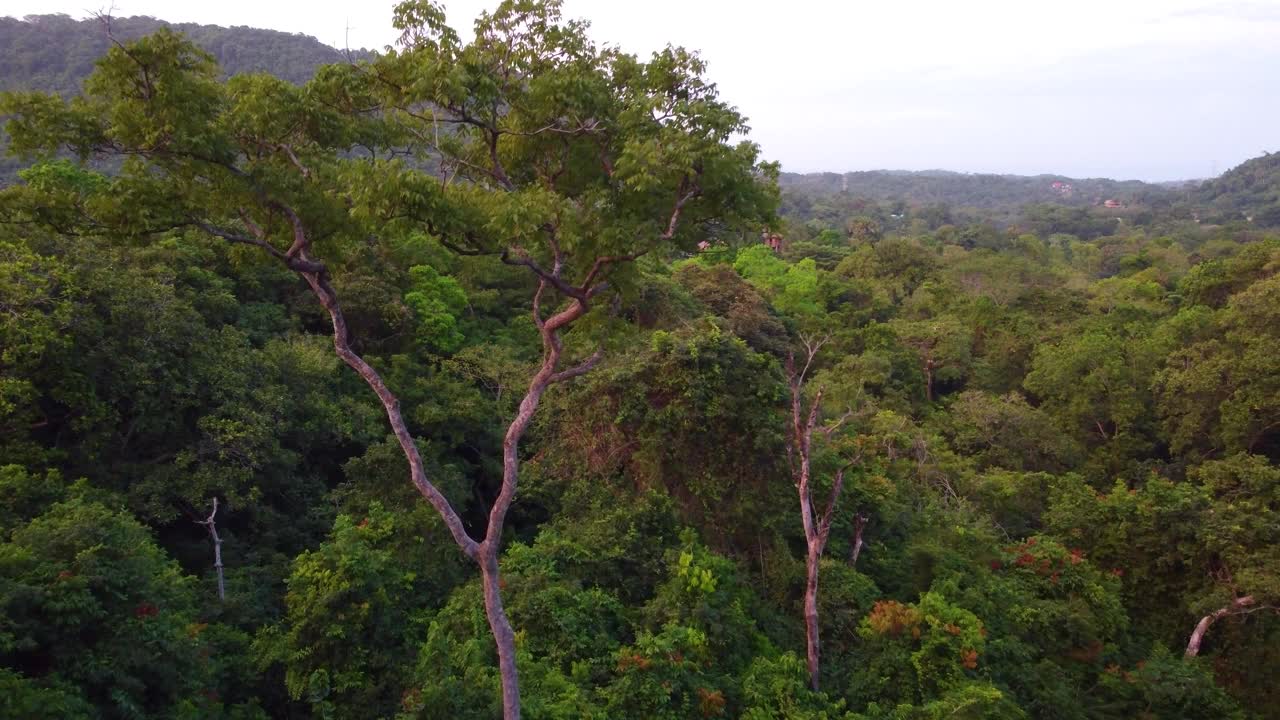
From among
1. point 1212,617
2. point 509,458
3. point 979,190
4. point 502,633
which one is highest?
point 979,190

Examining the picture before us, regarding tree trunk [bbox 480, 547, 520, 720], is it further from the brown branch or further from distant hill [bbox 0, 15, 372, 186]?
distant hill [bbox 0, 15, 372, 186]

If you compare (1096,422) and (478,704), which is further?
(1096,422)

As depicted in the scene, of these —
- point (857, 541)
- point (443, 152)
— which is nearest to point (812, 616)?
point (857, 541)

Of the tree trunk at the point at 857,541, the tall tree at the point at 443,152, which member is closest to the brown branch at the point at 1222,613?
the tree trunk at the point at 857,541

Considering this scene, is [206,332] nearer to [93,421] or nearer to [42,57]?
[93,421]

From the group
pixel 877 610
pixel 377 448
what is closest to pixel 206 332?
pixel 377 448

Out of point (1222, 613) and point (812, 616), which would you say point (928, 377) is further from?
point (812, 616)
